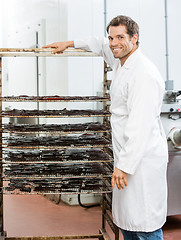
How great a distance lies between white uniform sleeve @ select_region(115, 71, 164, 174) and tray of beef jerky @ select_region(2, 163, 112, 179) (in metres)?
1.17

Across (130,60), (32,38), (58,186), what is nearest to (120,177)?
(130,60)

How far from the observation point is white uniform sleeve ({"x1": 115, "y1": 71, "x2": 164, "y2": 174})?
69.8 inches

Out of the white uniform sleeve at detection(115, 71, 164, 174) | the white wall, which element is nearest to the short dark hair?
the white uniform sleeve at detection(115, 71, 164, 174)

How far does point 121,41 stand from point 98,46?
0.86m

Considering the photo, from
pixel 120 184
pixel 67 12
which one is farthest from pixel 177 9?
pixel 120 184

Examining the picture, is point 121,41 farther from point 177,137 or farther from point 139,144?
point 177,137

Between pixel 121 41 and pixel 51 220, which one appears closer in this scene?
pixel 121 41

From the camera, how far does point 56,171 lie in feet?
10.1

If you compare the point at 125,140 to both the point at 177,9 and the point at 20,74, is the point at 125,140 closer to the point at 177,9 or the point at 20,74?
the point at 177,9

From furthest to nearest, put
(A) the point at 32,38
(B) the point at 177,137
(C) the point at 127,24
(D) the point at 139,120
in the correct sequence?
(A) the point at 32,38, (B) the point at 177,137, (C) the point at 127,24, (D) the point at 139,120

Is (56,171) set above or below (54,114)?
below

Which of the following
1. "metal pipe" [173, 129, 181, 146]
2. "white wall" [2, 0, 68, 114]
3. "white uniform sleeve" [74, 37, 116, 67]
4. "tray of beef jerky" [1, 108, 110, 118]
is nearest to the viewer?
"white uniform sleeve" [74, 37, 116, 67]

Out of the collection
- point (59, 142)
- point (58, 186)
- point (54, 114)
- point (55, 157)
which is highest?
point (54, 114)

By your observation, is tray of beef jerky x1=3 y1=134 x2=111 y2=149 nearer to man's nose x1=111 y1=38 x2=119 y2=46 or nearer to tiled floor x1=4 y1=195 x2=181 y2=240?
tiled floor x1=4 y1=195 x2=181 y2=240
